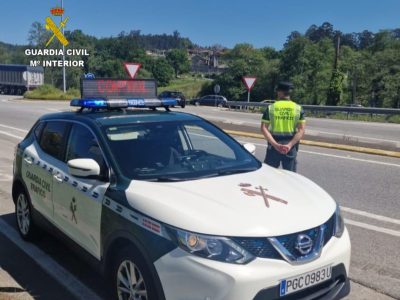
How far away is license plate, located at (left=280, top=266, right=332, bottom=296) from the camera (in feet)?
9.74

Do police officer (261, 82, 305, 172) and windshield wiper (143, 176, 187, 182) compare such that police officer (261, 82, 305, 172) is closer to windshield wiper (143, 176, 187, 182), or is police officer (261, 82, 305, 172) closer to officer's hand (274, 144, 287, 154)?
officer's hand (274, 144, 287, 154)

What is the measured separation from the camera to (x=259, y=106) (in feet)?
114

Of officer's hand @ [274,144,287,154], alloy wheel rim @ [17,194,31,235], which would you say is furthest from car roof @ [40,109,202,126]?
officer's hand @ [274,144,287,154]

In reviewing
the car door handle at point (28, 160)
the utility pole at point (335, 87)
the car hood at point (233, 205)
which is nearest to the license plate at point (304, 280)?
the car hood at point (233, 205)

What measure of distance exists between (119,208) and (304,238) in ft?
4.32

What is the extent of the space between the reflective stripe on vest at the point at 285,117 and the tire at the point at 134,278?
3.52 meters

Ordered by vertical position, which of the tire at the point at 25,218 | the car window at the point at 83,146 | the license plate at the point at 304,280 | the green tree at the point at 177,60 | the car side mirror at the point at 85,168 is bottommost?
the tire at the point at 25,218

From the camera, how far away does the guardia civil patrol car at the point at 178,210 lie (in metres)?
2.95

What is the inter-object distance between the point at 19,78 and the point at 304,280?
205 ft

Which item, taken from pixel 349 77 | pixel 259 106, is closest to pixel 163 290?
pixel 259 106

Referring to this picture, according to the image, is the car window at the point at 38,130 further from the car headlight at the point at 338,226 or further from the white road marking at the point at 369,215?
the white road marking at the point at 369,215

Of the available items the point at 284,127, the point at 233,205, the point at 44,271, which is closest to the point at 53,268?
the point at 44,271

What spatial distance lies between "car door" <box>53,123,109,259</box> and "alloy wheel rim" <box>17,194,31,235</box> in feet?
3.05

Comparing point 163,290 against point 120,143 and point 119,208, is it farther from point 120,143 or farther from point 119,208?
point 120,143
